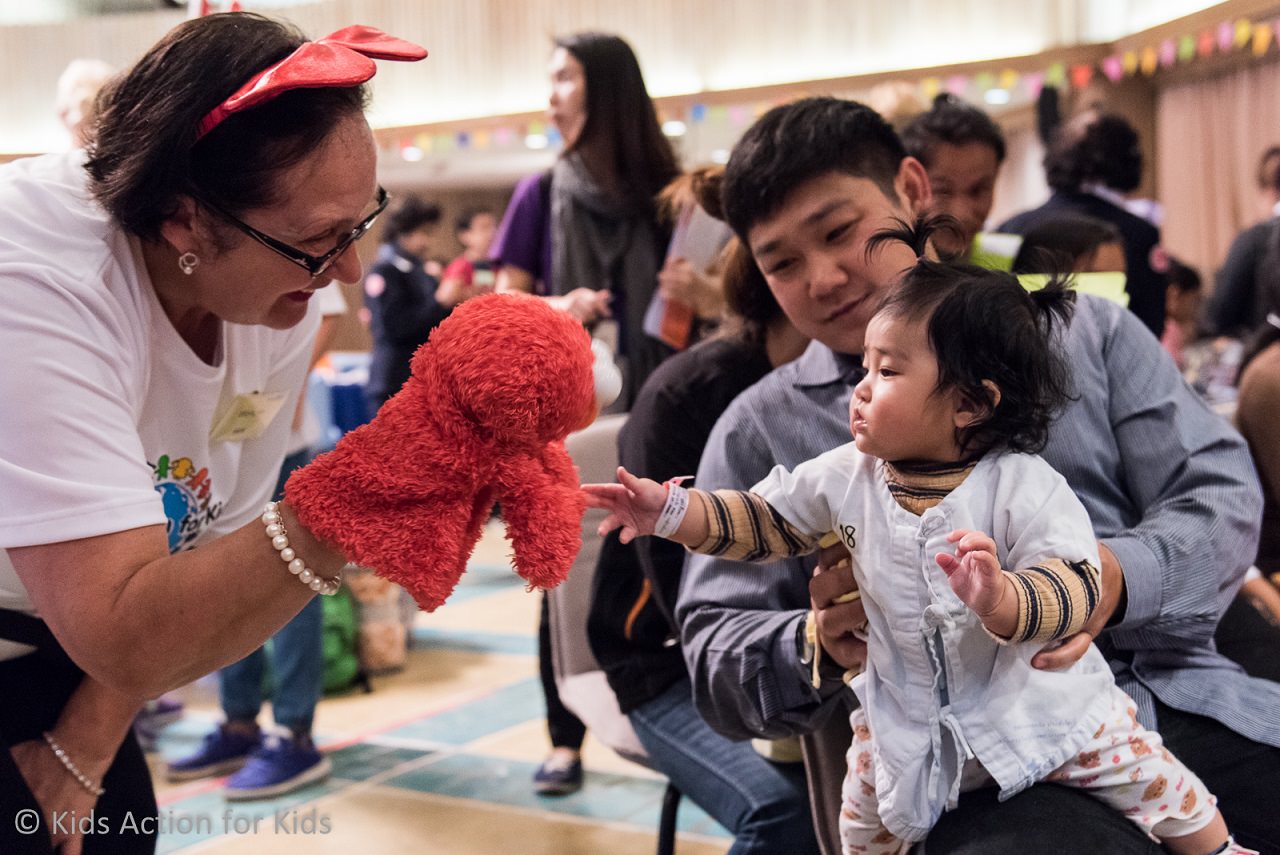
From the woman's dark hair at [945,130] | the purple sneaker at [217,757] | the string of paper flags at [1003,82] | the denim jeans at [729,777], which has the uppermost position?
the string of paper flags at [1003,82]

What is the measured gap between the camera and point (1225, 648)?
1544 mm

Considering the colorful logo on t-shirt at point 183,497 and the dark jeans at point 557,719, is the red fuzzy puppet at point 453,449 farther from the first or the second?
the dark jeans at point 557,719

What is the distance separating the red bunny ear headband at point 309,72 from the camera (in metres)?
1.03

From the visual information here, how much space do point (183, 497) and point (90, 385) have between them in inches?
11.9

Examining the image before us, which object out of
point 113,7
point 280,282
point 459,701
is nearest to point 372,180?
point 280,282

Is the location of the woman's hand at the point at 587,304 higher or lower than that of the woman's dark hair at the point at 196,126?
lower

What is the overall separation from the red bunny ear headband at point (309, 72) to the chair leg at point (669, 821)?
48.5 inches

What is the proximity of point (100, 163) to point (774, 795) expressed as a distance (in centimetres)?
114

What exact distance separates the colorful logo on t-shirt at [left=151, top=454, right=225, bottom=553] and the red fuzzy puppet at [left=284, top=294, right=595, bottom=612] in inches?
15.1

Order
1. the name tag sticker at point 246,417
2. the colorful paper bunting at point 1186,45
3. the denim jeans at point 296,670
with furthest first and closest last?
the colorful paper bunting at point 1186,45 → the denim jeans at point 296,670 → the name tag sticker at point 246,417

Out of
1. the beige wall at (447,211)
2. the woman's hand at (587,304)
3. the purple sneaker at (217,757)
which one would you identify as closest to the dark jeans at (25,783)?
the woman's hand at (587,304)

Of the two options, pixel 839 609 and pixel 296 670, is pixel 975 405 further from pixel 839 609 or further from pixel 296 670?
pixel 296 670

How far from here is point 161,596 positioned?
0.95m

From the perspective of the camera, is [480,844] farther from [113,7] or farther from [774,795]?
[113,7]
